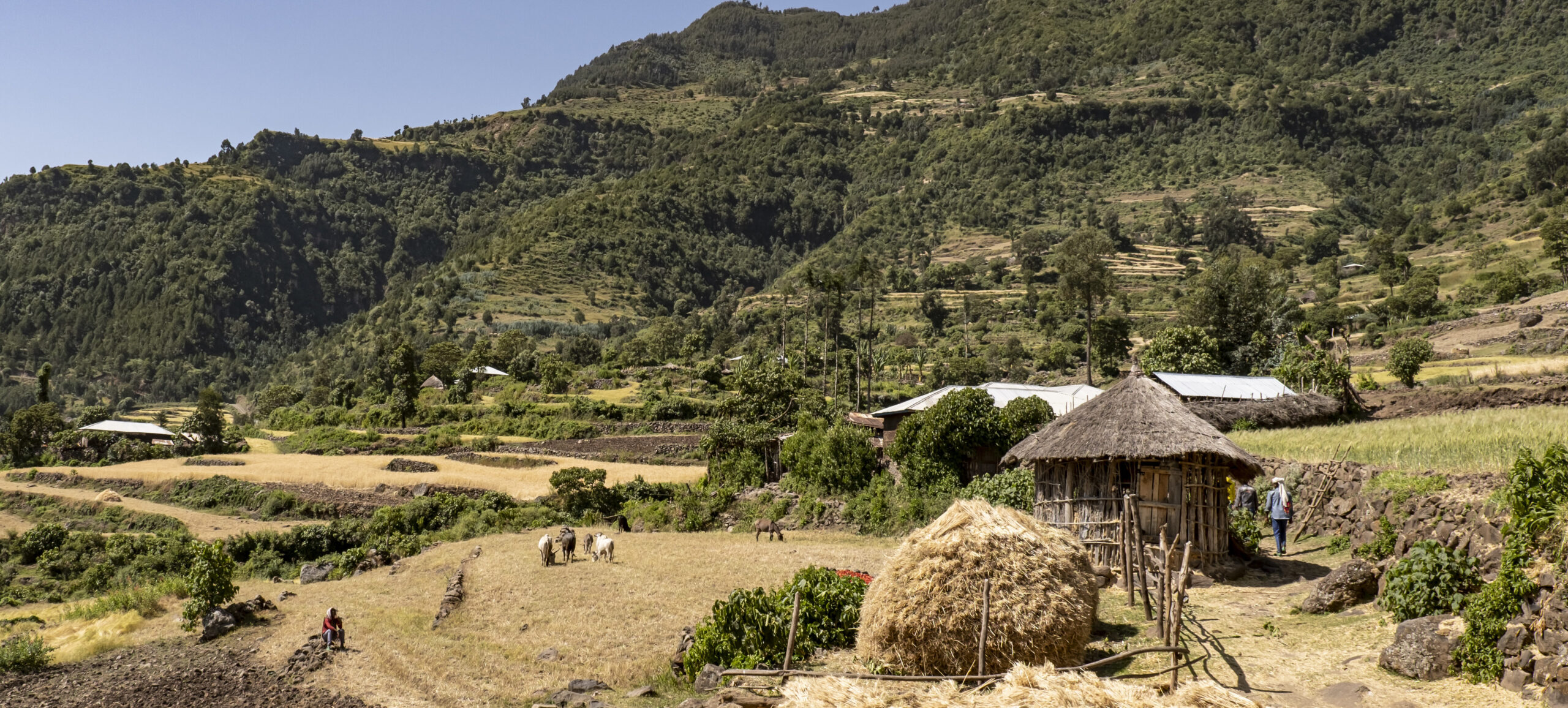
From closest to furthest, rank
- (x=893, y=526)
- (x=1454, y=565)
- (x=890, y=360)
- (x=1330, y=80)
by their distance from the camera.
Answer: (x=1454, y=565) < (x=893, y=526) < (x=890, y=360) < (x=1330, y=80)

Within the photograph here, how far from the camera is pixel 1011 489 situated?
75.0 feet

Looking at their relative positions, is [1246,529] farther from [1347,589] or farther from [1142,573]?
[1142,573]

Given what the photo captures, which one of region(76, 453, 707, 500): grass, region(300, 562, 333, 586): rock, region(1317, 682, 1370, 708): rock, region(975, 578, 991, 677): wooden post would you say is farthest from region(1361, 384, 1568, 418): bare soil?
region(300, 562, 333, 586): rock

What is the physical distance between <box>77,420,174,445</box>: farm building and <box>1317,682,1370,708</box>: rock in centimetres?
7224

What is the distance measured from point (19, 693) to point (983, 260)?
11981 cm

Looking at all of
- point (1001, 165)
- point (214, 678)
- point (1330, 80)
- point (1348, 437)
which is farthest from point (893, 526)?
point (1330, 80)

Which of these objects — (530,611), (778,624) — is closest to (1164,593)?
(778,624)

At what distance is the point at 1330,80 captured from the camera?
196 metres

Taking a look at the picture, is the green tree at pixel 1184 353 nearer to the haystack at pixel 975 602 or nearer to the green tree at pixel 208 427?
the haystack at pixel 975 602

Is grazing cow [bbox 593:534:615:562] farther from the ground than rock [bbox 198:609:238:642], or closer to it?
farther from the ground

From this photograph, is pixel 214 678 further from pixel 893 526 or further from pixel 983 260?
pixel 983 260

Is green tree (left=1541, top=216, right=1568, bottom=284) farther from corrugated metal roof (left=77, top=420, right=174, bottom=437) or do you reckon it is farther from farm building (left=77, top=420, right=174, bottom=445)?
corrugated metal roof (left=77, top=420, right=174, bottom=437)

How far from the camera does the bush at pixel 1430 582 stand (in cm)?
1124

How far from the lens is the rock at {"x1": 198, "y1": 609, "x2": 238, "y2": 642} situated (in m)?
21.0
